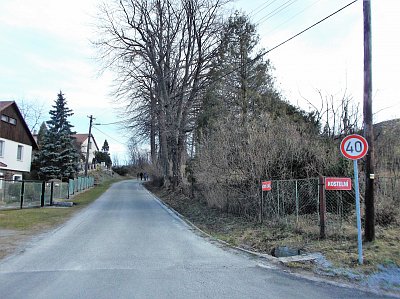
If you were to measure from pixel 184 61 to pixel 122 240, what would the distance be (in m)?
24.6

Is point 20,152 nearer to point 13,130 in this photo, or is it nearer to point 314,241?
point 13,130

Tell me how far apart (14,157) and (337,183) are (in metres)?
36.2

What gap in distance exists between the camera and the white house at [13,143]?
36.5 m

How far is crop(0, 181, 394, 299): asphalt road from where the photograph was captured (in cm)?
618

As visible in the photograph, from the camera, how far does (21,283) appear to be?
258 inches

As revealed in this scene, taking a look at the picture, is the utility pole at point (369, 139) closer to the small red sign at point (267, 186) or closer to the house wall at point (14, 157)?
the small red sign at point (267, 186)

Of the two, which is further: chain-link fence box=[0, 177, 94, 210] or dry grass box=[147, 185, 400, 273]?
chain-link fence box=[0, 177, 94, 210]

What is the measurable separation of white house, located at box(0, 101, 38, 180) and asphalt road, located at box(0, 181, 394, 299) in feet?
93.4

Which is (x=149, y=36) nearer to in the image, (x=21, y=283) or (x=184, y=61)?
(x=184, y=61)

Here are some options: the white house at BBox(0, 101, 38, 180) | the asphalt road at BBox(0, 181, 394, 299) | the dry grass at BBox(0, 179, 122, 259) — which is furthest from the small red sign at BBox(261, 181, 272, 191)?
the white house at BBox(0, 101, 38, 180)

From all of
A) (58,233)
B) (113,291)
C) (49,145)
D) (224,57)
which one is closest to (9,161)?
(49,145)

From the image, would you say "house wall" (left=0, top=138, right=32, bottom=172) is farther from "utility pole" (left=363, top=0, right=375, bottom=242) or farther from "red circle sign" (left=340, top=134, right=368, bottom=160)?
"red circle sign" (left=340, top=134, right=368, bottom=160)

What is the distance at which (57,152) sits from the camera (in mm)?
43438

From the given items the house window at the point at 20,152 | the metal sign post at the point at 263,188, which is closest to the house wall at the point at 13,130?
the house window at the point at 20,152
